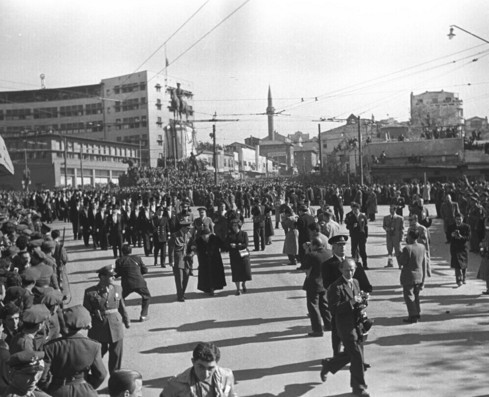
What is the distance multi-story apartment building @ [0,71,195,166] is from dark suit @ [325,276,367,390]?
7496 cm

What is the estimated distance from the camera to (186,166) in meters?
57.9

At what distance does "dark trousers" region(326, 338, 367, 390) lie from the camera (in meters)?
5.95

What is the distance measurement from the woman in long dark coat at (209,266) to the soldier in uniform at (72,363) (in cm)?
616

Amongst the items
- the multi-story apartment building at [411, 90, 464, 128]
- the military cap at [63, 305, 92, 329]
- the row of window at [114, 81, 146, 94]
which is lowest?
the military cap at [63, 305, 92, 329]

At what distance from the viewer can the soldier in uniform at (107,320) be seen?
6.45m

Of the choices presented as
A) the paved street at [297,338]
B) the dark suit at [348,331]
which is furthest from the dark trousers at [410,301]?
the dark suit at [348,331]

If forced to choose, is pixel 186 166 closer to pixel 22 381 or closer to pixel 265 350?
pixel 265 350

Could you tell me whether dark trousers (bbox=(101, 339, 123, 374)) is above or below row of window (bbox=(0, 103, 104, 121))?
below

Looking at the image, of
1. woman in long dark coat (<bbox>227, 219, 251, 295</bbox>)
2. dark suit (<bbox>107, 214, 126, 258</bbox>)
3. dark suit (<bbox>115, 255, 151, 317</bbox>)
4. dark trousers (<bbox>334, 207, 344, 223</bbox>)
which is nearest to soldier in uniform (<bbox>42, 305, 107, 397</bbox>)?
dark suit (<bbox>115, 255, 151, 317</bbox>)

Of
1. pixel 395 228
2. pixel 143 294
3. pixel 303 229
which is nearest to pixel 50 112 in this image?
pixel 303 229

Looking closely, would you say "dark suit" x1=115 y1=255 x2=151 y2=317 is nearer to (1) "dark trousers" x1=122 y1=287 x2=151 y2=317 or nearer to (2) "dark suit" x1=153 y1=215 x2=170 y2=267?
(1) "dark trousers" x1=122 y1=287 x2=151 y2=317

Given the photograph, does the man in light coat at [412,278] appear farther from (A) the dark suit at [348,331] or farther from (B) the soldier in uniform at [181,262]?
(B) the soldier in uniform at [181,262]

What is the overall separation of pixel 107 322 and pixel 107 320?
0.02 m

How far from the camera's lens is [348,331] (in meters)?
6.15
